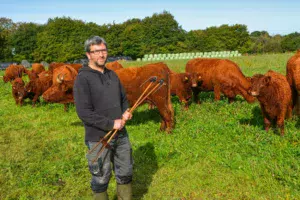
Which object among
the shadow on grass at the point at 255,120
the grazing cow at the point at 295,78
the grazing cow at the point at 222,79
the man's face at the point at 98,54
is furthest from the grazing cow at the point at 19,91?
the grazing cow at the point at 295,78

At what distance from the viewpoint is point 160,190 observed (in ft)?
17.8

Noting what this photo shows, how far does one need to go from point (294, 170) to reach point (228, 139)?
1.95 metres

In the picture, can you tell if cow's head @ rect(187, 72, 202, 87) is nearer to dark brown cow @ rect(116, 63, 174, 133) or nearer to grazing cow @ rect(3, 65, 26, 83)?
dark brown cow @ rect(116, 63, 174, 133)

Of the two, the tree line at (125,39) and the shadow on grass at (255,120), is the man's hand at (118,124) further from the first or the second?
the tree line at (125,39)

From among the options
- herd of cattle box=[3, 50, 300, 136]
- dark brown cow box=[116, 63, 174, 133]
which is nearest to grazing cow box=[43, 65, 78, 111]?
herd of cattle box=[3, 50, 300, 136]

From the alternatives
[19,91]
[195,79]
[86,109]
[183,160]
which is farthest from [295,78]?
[19,91]

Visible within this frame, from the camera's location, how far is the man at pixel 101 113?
3982 mm

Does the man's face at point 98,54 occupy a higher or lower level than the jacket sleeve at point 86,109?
higher

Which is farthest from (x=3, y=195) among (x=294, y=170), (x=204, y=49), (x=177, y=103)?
(x=204, y=49)

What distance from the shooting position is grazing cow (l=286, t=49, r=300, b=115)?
773 centimetres

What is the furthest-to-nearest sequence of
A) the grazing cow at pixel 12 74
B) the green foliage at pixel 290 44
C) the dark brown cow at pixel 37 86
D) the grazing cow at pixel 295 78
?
the green foliage at pixel 290 44
the grazing cow at pixel 12 74
the dark brown cow at pixel 37 86
the grazing cow at pixel 295 78

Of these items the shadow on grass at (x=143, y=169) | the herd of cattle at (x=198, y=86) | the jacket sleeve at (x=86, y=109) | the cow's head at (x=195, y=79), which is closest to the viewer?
the jacket sleeve at (x=86, y=109)

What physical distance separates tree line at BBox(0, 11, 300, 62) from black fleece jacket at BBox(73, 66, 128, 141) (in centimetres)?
5216

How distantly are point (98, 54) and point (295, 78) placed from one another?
19.5 feet
